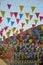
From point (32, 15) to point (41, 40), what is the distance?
2.26 ft

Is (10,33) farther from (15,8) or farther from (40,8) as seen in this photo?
(40,8)

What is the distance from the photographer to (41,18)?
13.2 ft

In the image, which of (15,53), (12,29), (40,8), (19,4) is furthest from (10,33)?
(40,8)

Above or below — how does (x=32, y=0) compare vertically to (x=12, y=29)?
above

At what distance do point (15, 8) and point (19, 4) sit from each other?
0.48 feet

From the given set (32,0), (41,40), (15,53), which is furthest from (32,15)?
(15,53)

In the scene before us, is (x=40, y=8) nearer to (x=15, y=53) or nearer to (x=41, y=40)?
(x=41, y=40)

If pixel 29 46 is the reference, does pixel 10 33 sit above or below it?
above

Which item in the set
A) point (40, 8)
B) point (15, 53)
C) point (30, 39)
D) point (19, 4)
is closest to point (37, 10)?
point (40, 8)

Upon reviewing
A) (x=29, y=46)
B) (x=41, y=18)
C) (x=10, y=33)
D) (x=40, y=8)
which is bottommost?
(x=29, y=46)

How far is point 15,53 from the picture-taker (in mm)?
3863

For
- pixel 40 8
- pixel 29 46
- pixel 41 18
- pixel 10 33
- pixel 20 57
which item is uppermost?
pixel 40 8

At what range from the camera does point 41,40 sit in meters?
4.01

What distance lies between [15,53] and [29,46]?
40 centimetres
